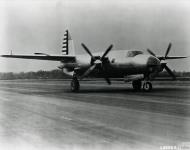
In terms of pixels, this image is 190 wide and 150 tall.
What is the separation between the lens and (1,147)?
21.6 feet

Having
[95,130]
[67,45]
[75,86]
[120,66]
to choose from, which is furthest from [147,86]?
[95,130]

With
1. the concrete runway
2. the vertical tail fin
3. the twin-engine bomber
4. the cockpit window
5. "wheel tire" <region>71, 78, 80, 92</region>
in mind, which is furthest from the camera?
the vertical tail fin

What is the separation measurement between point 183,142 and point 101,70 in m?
17.7

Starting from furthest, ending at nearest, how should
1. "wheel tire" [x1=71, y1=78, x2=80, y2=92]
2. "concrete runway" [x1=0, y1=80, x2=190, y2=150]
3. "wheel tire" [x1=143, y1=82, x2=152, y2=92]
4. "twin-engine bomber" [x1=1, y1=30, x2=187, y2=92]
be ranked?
1. "wheel tire" [x1=71, y1=78, x2=80, y2=92]
2. "wheel tire" [x1=143, y1=82, x2=152, y2=92]
3. "twin-engine bomber" [x1=1, y1=30, x2=187, y2=92]
4. "concrete runway" [x1=0, y1=80, x2=190, y2=150]

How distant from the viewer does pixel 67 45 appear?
3528 centimetres

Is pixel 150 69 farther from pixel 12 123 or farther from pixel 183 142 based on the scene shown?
pixel 183 142

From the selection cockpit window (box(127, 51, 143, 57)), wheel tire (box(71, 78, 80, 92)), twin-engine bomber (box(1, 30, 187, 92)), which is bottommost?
wheel tire (box(71, 78, 80, 92))

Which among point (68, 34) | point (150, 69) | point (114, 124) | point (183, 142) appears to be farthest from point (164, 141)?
point (68, 34)

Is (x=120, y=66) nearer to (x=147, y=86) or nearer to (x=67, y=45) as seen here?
(x=147, y=86)

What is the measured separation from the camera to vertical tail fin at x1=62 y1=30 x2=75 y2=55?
34.2 meters

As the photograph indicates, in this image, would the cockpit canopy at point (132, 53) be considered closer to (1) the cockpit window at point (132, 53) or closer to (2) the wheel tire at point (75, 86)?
(1) the cockpit window at point (132, 53)

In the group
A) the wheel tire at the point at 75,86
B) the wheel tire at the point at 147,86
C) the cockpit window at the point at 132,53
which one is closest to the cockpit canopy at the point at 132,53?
the cockpit window at the point at 132,53

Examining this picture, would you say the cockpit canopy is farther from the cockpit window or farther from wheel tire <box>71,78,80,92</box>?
wheel tire <box>71,78,80,92</box>

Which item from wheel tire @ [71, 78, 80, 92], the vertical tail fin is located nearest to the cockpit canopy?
wheel tire @ [71, 78, 80, 92]
